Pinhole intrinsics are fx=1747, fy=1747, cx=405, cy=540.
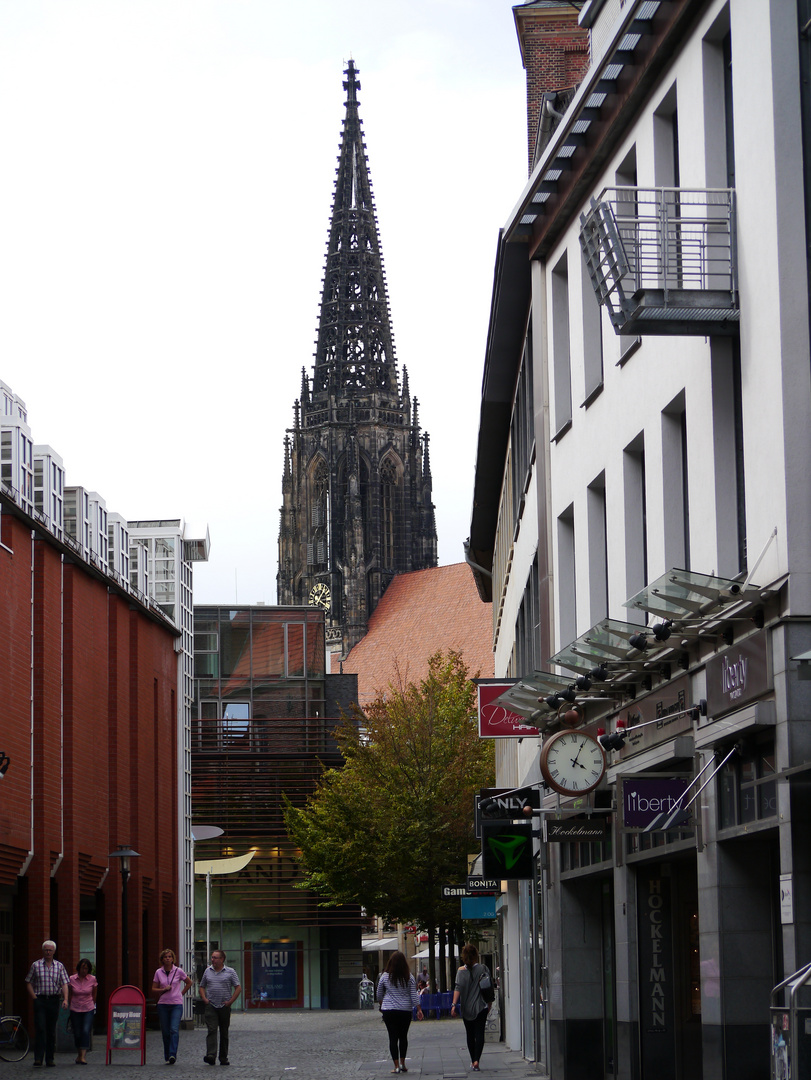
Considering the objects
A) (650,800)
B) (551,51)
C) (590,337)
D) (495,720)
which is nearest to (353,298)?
(551,51)

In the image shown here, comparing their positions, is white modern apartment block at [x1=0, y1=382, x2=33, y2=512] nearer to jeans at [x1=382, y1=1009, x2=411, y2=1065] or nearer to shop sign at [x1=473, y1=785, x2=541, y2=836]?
jeans at [x1=382, y1=1009, x2=411, y2=1065]

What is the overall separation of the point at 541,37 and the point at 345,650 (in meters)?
91.3

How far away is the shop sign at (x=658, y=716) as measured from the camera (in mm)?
14050

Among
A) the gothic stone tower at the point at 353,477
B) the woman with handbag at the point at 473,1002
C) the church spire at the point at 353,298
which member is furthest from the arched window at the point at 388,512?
the woman with handbag at the point at 473,1002

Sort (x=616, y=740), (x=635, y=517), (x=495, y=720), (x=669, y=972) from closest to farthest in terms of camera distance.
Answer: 1. (x=616, y=740)
2. (x=669, y=972)
3. (x=635, y=517)
4. (x=495, y=720)

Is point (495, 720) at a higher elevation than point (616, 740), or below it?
higher

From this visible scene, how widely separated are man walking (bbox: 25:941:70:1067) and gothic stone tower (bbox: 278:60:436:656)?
293 ft

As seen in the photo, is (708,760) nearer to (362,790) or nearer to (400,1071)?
(400,1071)

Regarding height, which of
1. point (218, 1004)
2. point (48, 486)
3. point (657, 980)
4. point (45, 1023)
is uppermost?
point (48, 486)

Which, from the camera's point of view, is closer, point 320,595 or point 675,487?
point 675,487

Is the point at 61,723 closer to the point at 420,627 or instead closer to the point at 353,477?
the point at 420,627

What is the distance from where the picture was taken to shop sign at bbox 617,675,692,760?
46.1 ft

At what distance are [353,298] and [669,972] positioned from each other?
105m

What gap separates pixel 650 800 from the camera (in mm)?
13797
